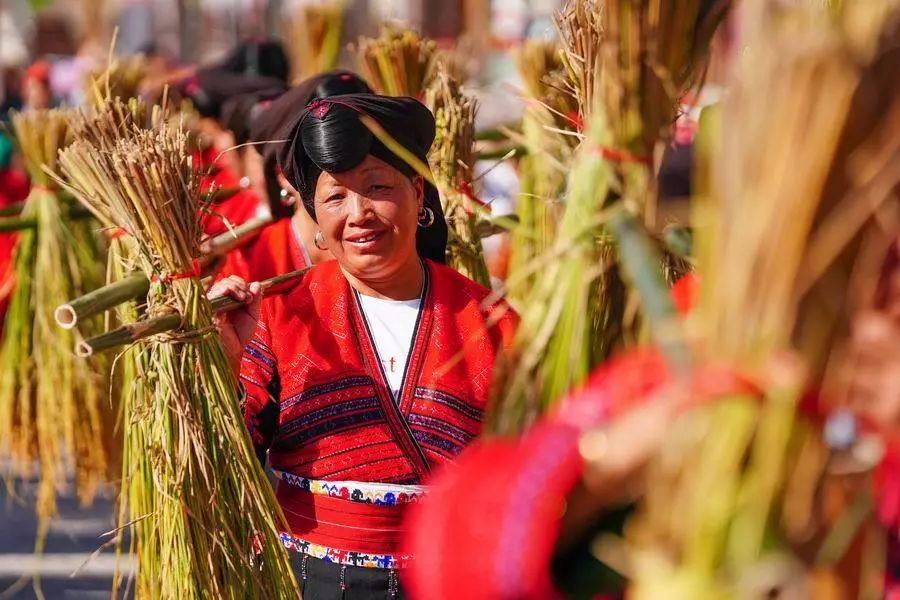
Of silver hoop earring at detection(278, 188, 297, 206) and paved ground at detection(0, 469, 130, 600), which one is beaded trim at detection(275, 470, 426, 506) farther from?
paved ground at detection(0, 469, 130, 600)

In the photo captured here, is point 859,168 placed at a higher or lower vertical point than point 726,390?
higher

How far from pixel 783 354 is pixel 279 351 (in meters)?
1.47

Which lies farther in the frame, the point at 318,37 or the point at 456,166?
the point at 318,37

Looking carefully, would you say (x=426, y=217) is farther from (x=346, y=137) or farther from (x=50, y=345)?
(x=50, y=345)

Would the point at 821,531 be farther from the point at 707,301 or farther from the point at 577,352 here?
the point at 577,352

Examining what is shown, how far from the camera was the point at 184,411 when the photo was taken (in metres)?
2.66

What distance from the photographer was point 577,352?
1.86 m

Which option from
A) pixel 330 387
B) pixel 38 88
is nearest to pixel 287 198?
pixel 330 387

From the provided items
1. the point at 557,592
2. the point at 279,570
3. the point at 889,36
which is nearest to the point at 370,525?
the point at 279,570

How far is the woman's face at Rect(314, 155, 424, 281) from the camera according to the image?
2814mm

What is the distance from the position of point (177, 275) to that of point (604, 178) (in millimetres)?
1089

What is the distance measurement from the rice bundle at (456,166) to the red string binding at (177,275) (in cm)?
121

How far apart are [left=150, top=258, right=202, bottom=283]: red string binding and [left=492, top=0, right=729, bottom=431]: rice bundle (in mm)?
956

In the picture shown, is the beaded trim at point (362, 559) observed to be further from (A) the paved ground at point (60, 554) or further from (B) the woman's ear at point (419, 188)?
(A) the paved ground at point (60, 554)
